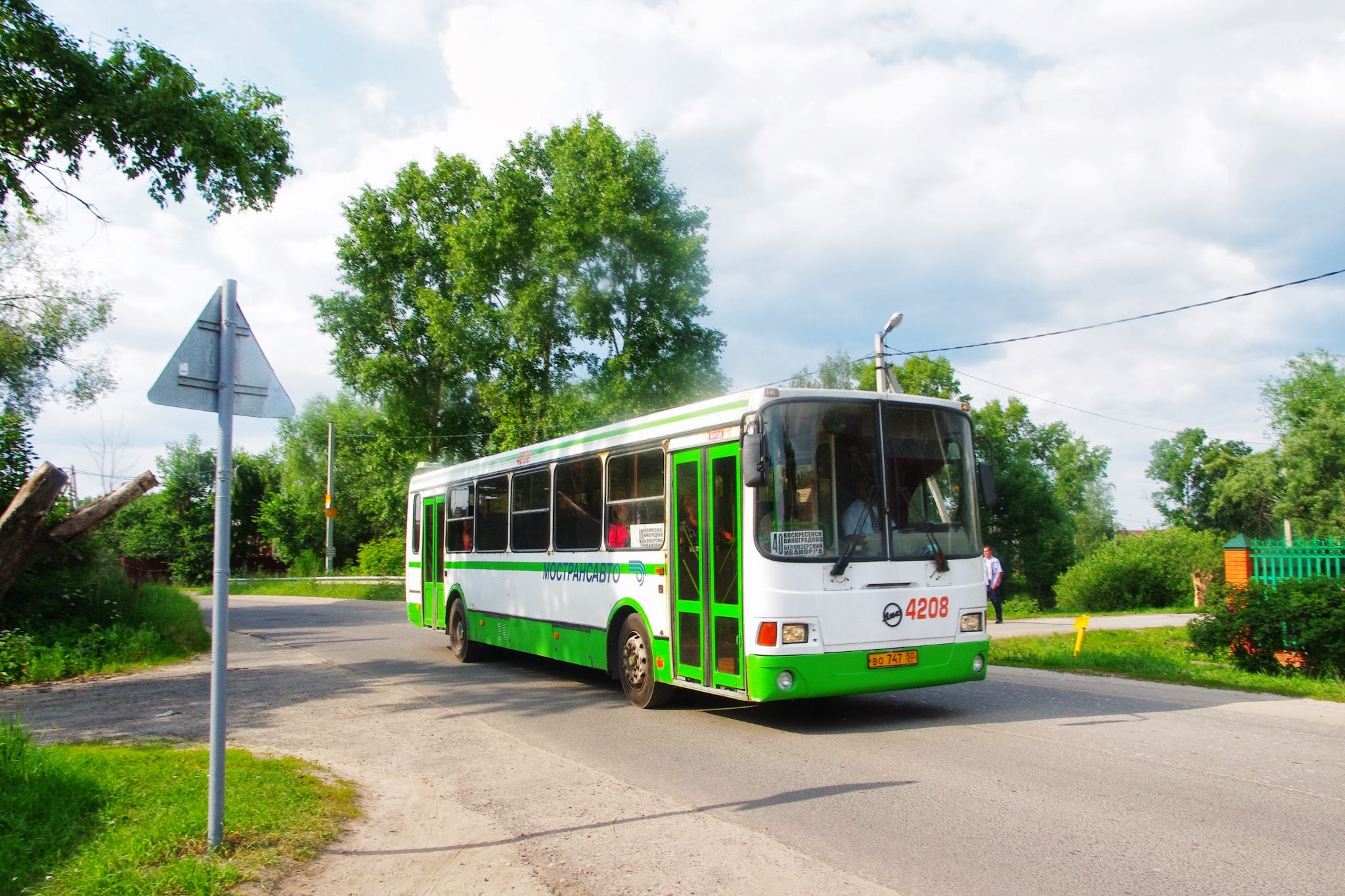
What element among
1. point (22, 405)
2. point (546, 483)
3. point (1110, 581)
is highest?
point (22, 405)

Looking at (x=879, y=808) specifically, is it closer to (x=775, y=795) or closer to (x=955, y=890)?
(x=775, y=795)

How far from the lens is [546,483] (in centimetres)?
1257

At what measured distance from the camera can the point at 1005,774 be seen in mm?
6852

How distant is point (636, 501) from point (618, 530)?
48cm

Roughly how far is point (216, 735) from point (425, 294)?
35.3 metres

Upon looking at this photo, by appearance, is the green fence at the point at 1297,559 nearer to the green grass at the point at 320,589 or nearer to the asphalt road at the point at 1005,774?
the asphalt road at the point at 1005,774

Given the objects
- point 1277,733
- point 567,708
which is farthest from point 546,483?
point 1277,733

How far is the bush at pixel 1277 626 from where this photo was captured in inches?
469

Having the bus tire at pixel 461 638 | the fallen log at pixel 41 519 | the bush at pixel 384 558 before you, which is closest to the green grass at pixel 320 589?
the bush at pixel 384 558

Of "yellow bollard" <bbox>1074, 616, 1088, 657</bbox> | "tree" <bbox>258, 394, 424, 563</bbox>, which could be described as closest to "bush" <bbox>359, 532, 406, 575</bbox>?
"tree" <bbox>258, 394, 424, 563</bbox>

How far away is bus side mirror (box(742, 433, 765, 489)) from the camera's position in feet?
26.4

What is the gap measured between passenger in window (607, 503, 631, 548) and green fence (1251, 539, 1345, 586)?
8948 millimetres

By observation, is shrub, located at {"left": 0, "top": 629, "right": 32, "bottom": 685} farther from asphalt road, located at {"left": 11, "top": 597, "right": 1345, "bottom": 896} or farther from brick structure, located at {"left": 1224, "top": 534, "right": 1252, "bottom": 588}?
brick structure, located at {"left": 1224, "top": 534, "right": 1252, "bottom": 588}

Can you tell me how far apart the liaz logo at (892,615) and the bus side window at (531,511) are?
5.07 metres
